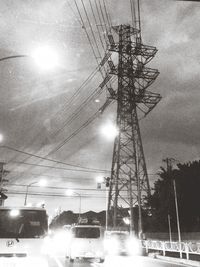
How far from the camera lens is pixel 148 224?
45312mm

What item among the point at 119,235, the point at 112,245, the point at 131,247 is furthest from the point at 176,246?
the point at 112,245

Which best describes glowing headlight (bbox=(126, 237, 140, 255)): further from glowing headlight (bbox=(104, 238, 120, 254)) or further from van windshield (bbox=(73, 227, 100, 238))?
van windshield (bbox=(73, 227, 100, 238))

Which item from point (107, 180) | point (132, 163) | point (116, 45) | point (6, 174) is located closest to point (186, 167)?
point (132, 163)

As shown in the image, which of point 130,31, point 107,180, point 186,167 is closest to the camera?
point 107,180

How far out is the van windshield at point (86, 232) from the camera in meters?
16.4

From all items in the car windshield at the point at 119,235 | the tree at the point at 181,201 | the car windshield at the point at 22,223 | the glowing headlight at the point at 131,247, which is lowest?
the glowing headlight at the point at 131,247

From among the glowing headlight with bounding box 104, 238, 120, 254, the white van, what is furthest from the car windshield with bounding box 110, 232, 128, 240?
the white van

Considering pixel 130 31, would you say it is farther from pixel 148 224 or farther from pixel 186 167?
pixel 148 224

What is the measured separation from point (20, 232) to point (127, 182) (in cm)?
2718

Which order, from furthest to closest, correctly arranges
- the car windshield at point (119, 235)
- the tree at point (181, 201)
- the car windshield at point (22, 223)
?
the tree at point (181, 201) → the car windshield at point (119, 235) → the car windshield at point (22, 223)

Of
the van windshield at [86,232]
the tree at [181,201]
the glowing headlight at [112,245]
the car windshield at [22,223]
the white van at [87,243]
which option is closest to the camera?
the car windshield at [22,223]

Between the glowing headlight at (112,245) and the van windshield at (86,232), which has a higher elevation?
the van windshield at (86,232)

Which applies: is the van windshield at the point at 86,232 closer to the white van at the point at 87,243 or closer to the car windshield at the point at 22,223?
the white van at the point at 87,243

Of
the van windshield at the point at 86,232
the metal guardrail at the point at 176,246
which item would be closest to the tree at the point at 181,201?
the metal guardrail at the point at 176,246
